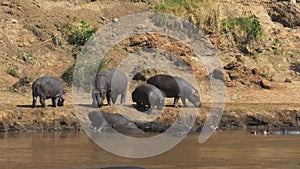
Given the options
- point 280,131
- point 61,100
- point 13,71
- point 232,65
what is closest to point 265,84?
point 232,65

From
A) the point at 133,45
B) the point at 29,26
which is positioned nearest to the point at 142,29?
the point at 133,45

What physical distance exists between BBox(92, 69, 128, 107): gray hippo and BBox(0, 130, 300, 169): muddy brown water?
2.05 meters

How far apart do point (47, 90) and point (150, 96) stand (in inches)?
105

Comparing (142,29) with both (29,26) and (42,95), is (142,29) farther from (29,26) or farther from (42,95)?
(42,95)

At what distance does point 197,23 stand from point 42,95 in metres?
9.77

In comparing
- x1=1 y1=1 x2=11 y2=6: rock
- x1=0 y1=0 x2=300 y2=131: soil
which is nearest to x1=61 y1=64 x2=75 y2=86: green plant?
x1=0 y1=0 x2=300 y2=131: soil

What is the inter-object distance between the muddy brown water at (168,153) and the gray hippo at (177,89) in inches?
108

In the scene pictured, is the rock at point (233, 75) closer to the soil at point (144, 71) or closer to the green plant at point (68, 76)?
the soil at point (144, 71)

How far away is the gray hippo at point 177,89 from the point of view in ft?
67.0

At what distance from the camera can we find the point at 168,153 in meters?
14.8

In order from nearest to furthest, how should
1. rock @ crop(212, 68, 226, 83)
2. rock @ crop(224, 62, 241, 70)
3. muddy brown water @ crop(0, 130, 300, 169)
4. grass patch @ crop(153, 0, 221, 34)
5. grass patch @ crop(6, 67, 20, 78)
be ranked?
muddy brown water @ crop(0, 130, 300, 169) → grass patch @ crop(6, 67, 20, 78) → rock @ crop(212, 68, 226, 83) → rock @ crop(224, 62, 241, 70) → grass patch @ crop(153, 0, 221, 34)

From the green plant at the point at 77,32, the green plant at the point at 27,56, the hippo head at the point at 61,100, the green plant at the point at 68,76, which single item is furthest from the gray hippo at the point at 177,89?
the green plant at the point at 77,32

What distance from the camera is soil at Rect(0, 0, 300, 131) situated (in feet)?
63.2

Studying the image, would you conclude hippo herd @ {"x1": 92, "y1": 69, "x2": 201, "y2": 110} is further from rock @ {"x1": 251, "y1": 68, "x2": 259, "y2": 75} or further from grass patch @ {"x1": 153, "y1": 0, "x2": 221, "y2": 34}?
grass patch @ {"x1": 153, "y1": 0, "x2": 221, "y2": 34}
